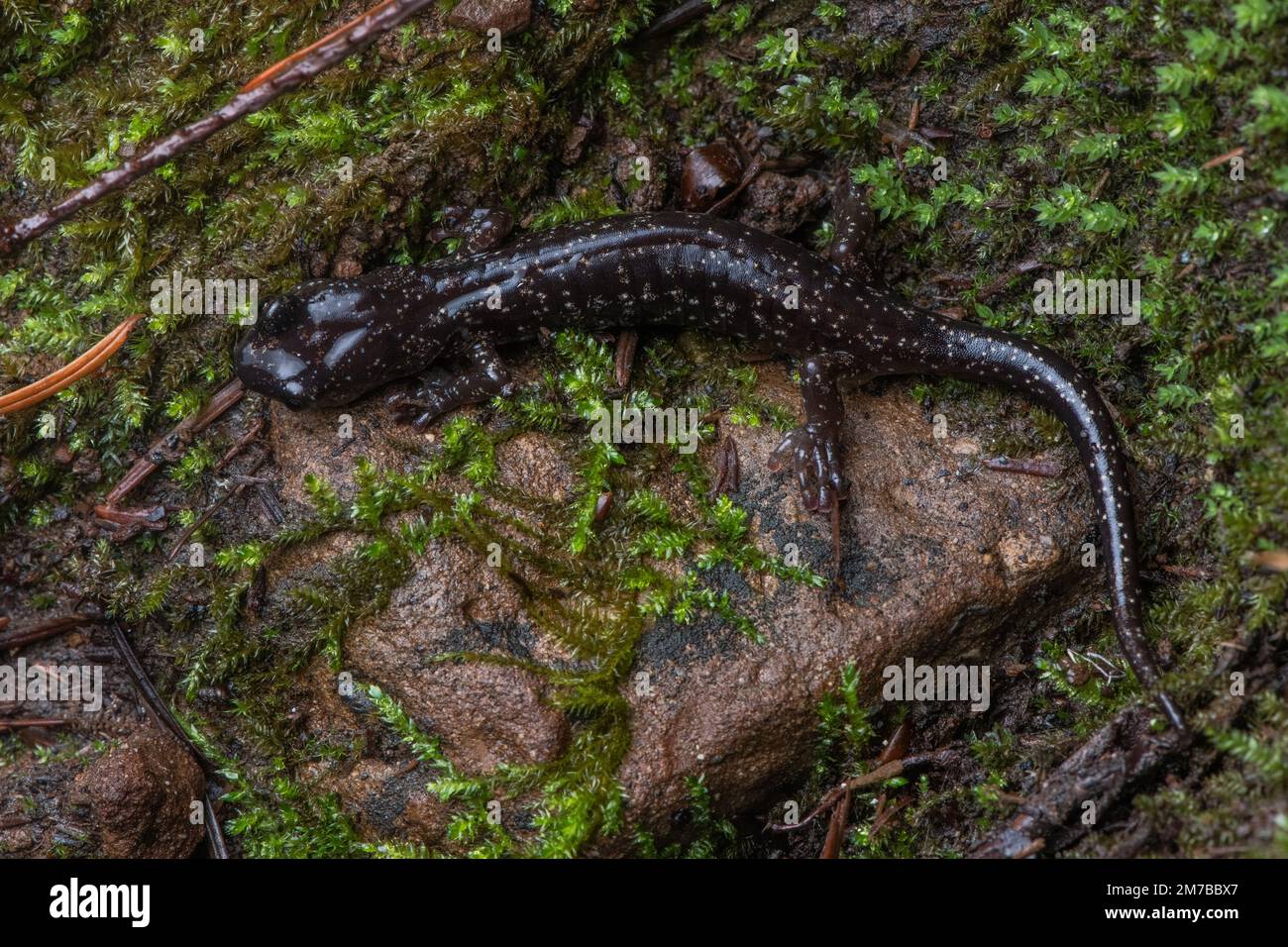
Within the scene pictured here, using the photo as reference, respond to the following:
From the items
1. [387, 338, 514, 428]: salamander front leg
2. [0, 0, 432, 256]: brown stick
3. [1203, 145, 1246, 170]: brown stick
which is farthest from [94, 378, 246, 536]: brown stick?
[1203, 145, 1246, 170]: brown stick

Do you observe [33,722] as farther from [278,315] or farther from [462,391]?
[462,391]

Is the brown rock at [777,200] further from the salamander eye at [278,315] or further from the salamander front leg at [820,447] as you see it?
the salamander eye at [278,315]

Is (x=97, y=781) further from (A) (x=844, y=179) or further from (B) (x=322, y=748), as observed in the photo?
(A) (x=844, y=179)

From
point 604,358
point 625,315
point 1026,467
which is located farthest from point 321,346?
point 1026,467

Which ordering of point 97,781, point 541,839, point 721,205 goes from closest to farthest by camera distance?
point 541,839
point 97,781
point 721,205

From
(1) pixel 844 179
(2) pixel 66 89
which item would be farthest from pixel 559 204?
(2) pixel 66 89

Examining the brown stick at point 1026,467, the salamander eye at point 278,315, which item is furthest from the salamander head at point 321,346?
the brown stick at point 1026,467
